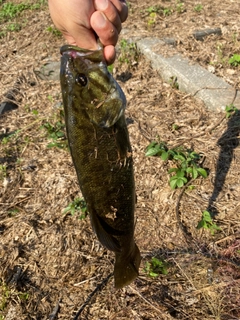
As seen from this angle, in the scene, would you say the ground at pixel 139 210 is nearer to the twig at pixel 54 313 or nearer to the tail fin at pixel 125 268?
the twig at pixel 54 313

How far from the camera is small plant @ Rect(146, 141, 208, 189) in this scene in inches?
147

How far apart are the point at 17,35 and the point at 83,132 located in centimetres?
664

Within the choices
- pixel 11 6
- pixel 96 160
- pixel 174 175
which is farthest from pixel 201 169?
pixel 11 6

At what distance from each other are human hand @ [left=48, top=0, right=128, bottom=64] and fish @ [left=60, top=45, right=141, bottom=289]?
7 centimetres

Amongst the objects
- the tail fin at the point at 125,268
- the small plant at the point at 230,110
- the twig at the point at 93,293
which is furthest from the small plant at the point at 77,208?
the small plant at the point at 230,110

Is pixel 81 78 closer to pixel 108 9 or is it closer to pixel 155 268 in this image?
pixel 108 9

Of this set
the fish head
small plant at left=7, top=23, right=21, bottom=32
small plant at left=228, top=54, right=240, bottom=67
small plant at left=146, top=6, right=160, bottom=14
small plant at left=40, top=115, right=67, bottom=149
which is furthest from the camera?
small plant at left=7, top=23, right=21, bottom=32

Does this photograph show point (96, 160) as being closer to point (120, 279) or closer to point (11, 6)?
point (120, 279)

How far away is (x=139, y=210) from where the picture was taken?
3742mm

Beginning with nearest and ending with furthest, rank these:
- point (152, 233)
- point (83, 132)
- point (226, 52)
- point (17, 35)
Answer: point (83, 132) → point (152, 233) → point (226, 52) → point (17, 35)

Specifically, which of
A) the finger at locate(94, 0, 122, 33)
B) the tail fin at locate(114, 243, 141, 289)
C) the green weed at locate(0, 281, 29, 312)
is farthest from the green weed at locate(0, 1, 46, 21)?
the tail fin at locate(114, 243, 141, 289)

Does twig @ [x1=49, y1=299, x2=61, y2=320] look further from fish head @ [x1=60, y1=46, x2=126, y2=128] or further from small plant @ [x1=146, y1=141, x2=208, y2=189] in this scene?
fish head @ [x1=60, y1=46, x2=126, y2=128]

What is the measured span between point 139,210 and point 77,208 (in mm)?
594

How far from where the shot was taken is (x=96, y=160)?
191 centimetres
